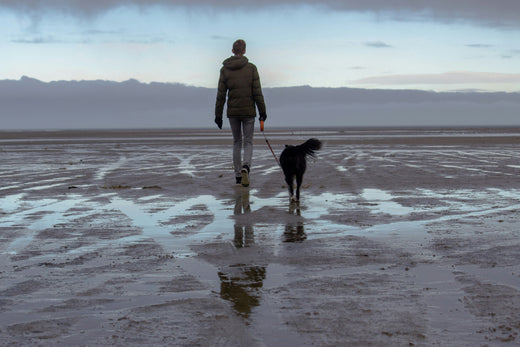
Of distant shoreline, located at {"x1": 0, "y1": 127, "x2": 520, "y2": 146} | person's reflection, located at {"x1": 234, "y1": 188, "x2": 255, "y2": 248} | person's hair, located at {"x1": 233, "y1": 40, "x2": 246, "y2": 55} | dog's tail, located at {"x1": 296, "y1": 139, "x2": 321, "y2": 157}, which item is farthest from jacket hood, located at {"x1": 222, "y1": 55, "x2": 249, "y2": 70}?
distant shoreline, located at {"x1": 0, "y1": 127, "x2": 520, "y2": 146}

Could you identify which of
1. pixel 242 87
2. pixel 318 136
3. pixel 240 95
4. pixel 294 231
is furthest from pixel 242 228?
pixel 318 136

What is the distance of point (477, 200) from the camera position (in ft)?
26.3

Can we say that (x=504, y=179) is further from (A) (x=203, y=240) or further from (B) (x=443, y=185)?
(A) (x=203, y=240)

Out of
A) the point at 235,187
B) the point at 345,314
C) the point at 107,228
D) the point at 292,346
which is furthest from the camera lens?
the point at 235,187

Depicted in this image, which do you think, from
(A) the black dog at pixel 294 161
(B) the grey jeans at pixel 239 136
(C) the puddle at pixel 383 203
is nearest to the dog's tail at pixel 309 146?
(A) the black dog at pixel 294 161

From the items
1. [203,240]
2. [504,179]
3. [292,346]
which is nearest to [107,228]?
[203,240]

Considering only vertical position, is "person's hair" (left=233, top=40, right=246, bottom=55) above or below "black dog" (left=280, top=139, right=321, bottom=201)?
above

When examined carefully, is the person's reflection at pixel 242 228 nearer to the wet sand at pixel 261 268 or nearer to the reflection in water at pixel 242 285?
the wet sand at pixel 261 268

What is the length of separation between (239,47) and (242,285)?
281 inches

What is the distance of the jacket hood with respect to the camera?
10.3 m

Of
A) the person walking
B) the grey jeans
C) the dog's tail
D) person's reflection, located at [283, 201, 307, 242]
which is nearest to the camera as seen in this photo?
person's reflection, located at [283, 201, 307, 242]

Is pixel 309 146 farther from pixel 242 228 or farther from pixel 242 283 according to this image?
pixel 242 283

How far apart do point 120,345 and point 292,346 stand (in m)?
0.84

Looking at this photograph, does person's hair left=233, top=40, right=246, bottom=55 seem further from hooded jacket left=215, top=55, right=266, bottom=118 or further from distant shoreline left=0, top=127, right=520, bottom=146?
distant shoreline left=0, top=127, right=520, bottom=146
